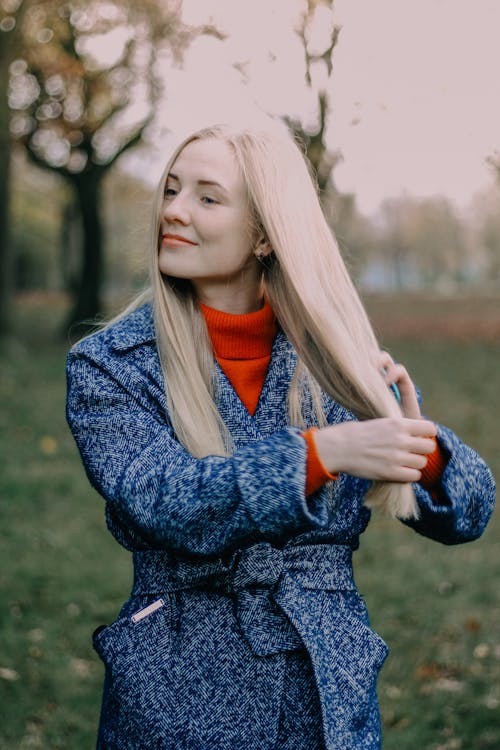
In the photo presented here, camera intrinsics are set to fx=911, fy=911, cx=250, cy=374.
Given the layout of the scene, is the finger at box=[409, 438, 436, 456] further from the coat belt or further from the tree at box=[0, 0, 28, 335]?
the tree at box=[0, 0, 28, 335]

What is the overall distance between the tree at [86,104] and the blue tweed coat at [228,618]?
604 inches

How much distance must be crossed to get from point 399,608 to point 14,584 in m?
2.42

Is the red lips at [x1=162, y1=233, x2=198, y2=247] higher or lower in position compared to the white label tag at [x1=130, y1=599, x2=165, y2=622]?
higher

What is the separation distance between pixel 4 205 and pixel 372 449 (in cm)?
1289

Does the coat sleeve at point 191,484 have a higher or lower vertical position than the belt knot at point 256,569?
higher

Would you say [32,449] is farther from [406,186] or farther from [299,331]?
[299,331]

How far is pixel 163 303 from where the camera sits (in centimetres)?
216

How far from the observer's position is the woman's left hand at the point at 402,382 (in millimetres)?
1978

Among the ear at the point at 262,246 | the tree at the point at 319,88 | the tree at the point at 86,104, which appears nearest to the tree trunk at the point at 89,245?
the tree at the point at 86,104

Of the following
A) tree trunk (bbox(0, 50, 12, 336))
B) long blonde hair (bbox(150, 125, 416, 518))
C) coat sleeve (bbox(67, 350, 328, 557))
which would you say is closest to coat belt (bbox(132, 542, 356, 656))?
coat sleeve (bbox(67, 350, 328, 557))

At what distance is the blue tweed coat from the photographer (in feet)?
6.48

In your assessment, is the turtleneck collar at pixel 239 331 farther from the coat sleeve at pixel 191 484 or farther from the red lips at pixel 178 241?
the coat sleeve at pixel 191 484

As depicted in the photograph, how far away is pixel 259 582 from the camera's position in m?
2.02

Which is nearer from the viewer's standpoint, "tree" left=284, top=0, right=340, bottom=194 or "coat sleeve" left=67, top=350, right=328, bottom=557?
"coat sleeve" left=67, top=350, right=328, bottom=557
